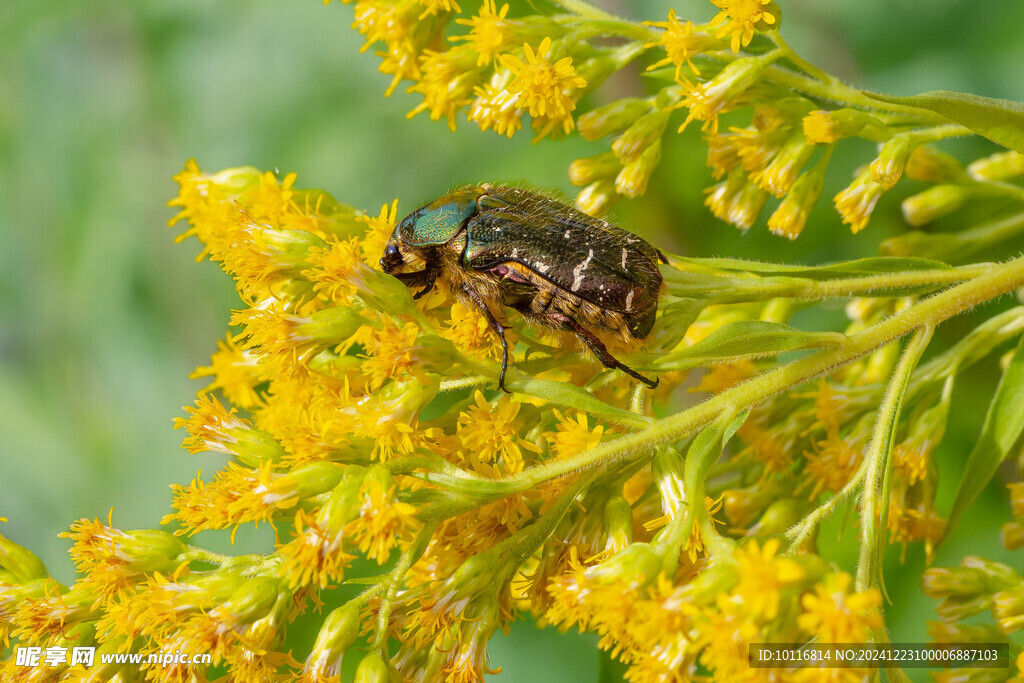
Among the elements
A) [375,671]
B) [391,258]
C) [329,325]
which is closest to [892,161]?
[391,258]

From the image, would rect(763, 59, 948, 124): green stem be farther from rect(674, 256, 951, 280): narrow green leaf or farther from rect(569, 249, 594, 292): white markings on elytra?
rect(569, 249, 594, 292): white markings on elytra

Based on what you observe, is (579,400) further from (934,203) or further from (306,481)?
(934,203)

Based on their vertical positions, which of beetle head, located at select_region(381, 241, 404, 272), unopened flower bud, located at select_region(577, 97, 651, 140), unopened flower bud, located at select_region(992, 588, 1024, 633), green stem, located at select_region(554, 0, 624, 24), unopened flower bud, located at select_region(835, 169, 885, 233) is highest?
green stem, located at select_region(554, 0, 624, 24)

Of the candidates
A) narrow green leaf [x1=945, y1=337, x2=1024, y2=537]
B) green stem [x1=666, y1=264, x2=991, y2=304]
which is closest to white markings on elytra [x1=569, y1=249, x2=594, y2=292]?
green stem [x1=666, y1=264, x2=991, y2=304]

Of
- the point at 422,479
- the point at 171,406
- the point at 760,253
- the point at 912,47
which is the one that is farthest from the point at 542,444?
the point at 171,406

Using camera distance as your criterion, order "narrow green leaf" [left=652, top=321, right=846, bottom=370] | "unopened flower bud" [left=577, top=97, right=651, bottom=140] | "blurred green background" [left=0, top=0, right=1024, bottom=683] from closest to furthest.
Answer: "narrow green leaf" [left=652, top=321, right=846, bottom=370]
"unopened flower bud" [left=577, top=97, right=651, bottom=140]
"blurred green background" [left=0, top=0, right=1024, bottom=683]

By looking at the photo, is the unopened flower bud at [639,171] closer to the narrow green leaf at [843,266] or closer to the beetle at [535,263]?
the beetle at [535,263]

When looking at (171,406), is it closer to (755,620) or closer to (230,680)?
(230,680)

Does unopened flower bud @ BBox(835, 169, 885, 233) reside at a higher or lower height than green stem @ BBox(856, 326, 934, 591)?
higher
